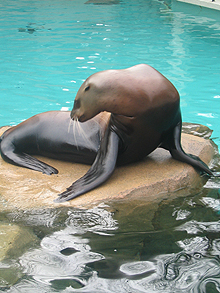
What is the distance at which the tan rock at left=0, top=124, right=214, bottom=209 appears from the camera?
316 cm

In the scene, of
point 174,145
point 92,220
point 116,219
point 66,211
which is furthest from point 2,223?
point 174,145

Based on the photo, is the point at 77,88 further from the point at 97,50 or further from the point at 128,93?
the point at 128,93

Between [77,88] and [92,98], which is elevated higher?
[92,98]

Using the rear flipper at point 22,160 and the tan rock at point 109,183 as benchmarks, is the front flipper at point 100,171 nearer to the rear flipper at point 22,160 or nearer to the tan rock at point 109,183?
the tan rock at point 109,183

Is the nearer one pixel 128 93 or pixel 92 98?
pixel 128 93

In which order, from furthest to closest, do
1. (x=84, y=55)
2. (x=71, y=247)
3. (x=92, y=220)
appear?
1. (x=84, y=55)
2. (x=92, y=220)
3. (x=71, y=247)

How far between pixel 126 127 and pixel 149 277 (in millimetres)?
1408

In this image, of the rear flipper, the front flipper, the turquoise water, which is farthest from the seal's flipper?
the turquoise water

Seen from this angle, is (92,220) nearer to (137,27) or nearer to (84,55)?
(84,55)

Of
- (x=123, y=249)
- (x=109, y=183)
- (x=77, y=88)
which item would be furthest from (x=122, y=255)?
(x=77, y=88)

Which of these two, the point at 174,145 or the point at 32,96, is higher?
the point at 174,145

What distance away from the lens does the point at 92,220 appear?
2945 mm

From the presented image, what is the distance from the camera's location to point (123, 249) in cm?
261

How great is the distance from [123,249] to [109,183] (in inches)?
32.8
